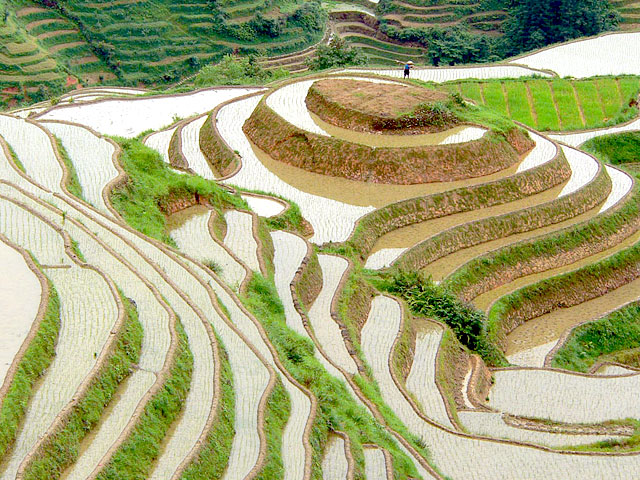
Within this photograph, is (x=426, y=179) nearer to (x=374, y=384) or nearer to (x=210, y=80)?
(x=374, y=384)

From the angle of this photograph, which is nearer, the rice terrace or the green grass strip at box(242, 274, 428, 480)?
the rice terrace

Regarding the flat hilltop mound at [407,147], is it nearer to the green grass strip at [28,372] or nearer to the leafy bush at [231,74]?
the leafy bush at [231,74]

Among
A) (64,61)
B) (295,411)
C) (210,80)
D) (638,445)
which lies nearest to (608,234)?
(638,445)

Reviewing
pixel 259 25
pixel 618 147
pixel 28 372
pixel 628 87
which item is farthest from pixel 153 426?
pixel 259 25

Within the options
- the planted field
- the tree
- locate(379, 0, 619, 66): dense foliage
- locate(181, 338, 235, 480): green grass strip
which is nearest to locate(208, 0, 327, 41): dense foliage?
locate(379, 0, 619, 66): dense foliage

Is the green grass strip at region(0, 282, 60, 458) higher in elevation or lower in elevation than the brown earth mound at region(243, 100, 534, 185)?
lower

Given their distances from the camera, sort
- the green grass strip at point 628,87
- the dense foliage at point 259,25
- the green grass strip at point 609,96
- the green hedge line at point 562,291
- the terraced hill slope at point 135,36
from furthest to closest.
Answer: the dense foliage at point 259,25
the terraced hill slope at point 135,36
the green grass strip at point 628,87
the green grass strip at point 609,96
the green hedge line at point 562,291

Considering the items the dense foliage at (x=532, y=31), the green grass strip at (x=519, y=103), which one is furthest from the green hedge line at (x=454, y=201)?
the dense foliage at (x=532, y=31)

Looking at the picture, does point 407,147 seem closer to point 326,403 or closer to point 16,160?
point 16,160

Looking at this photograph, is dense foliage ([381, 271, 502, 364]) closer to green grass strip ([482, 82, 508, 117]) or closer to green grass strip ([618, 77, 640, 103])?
green grass strip ([482, 82, 508, 117])
